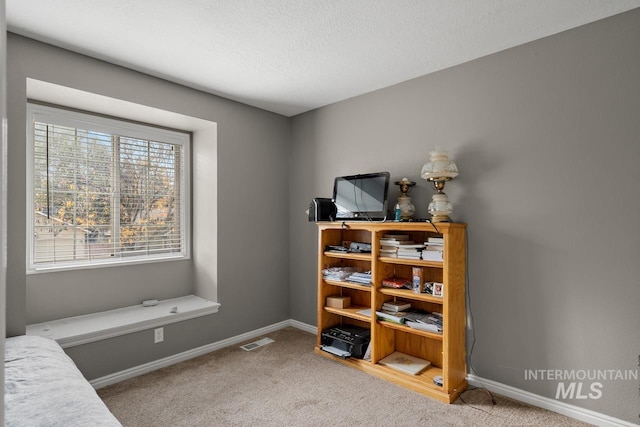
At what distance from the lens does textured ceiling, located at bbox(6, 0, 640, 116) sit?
1.95 m

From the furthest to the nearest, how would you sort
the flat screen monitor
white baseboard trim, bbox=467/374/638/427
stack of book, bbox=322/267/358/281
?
stack of book, bbox=322/267/358/281
the flat screen monitor
white baseboard trim, bbox=467/374/638/427

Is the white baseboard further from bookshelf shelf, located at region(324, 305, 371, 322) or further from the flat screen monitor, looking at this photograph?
the flat screen monitor

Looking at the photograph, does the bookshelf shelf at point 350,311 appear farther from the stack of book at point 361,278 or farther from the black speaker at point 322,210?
the black speaker at point 322,210

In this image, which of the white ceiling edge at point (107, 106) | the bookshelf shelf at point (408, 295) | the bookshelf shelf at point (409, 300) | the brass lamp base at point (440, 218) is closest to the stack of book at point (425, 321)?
the bookshelf shelf at point (409, 300)

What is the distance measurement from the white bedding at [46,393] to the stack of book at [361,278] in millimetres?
1945

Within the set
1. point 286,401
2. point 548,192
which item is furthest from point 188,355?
point 548,192

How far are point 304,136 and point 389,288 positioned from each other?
76.5 inches

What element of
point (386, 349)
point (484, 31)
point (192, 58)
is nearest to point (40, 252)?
point (192, 58)

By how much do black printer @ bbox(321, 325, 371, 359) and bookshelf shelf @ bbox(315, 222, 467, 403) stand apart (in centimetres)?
6

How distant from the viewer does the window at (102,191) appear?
2738 mm

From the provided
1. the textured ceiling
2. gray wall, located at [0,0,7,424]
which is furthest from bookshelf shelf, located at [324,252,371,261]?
gray wall, located at [0,0,7,424]

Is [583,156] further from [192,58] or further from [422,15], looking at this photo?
[192,58]

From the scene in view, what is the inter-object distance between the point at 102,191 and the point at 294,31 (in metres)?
2.19

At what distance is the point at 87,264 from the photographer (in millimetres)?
2947
